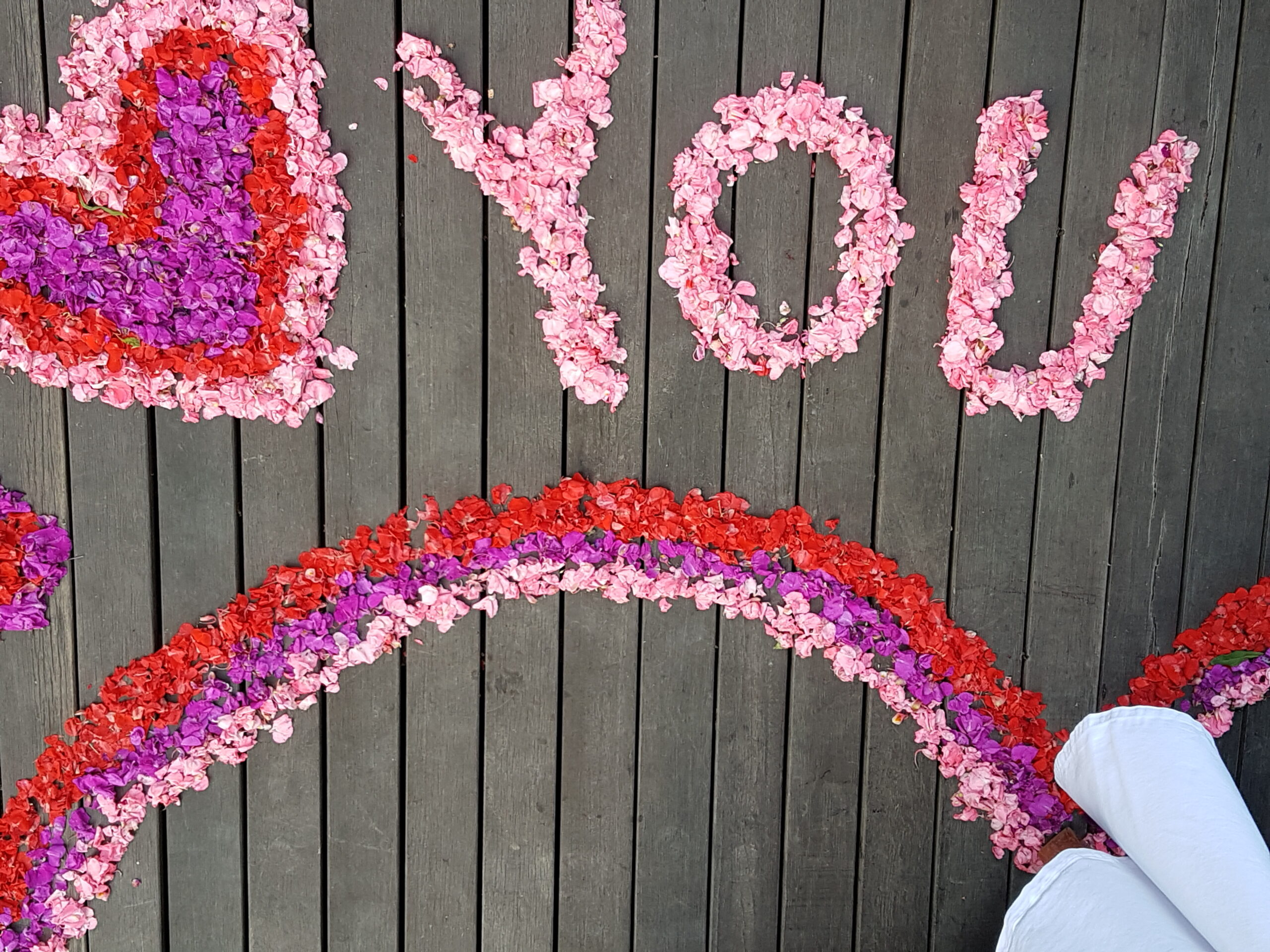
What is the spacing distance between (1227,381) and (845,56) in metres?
0.99

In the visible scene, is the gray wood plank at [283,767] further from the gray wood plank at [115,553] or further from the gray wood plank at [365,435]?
the gray wood plank at [115,553]

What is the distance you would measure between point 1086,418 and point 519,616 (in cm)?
118

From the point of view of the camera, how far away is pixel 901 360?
4.87 ft

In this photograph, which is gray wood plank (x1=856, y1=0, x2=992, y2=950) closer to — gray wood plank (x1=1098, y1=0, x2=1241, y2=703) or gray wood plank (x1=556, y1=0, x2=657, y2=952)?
gray wood plank (x1=1098, y1=0, x2=1241, y2=703)

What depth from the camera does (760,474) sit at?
1.50m

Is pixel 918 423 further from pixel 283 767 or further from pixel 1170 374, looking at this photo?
pixel 283 767

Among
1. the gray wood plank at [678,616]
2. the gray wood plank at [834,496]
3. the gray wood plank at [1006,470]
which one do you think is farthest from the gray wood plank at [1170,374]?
the gray wood plank at [678,616]

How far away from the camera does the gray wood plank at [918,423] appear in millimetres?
1438

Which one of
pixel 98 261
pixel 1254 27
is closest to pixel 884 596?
pixel 1254 27

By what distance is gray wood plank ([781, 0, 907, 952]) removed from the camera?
1.43 m

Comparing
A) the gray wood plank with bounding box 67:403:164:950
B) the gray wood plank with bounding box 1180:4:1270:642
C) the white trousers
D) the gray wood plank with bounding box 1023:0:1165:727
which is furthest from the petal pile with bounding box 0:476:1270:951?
the gray wood plank with bounding box 1180:4:1270:642

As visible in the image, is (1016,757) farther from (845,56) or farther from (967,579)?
(845,56)

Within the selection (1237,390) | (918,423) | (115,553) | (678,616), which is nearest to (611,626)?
(678,616)

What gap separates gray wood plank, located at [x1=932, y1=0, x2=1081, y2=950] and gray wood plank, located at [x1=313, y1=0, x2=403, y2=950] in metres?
1.09
